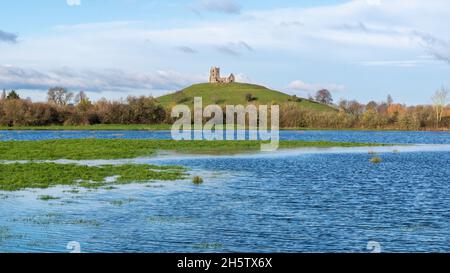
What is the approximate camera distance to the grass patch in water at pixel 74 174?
117ft

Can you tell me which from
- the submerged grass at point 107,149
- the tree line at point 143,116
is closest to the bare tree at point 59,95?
the tree line at point 143,116

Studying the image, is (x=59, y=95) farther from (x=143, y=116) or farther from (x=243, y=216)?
(x=243, y=216)

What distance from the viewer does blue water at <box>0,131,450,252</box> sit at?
2106cm

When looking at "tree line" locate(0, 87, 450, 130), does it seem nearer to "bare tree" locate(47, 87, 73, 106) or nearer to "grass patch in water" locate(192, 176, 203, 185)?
"bare tree" locate(47, 87, 73, 106)

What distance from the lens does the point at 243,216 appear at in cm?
2633

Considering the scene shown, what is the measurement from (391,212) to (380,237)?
5.63 metres

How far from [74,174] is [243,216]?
17.7m

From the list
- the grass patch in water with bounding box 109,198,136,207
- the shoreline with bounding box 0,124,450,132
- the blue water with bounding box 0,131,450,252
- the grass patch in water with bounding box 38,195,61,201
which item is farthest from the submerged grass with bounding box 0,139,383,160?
the shoreline with bounding box 0,124,450,132

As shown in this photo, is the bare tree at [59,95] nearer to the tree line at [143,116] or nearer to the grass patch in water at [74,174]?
the tree line at [143,116]

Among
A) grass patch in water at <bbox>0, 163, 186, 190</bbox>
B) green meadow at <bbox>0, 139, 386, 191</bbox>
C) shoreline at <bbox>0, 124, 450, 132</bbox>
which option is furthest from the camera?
shoreline at <bbox>0, 124, 450, 132</bbox>

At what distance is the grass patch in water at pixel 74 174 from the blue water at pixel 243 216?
208cm

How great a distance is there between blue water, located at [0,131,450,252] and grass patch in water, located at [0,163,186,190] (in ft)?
6.83

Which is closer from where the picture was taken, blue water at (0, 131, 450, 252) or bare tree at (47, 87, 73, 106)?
blue water at (0, 131, 450, 252)

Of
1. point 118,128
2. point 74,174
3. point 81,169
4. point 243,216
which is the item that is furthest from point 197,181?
point 118,128
